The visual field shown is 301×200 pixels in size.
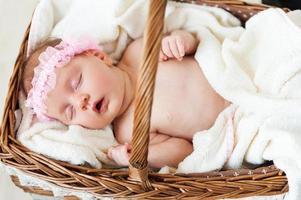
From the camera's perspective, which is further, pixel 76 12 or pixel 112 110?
pixel 76 12

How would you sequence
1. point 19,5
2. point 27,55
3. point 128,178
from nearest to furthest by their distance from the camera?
point 128,178 → point 27,55 → point 19,5

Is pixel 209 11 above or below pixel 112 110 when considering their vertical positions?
above

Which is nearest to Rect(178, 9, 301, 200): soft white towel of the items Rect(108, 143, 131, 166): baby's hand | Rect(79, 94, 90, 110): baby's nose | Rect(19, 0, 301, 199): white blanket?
Rect(19, 0, 301, 199): white blanket

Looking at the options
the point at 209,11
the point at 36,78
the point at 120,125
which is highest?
the point at 209,11

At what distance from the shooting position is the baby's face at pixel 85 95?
3.58ft

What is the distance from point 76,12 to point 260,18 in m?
0.43

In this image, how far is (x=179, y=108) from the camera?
3.71 ft

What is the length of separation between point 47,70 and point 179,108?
28 cm

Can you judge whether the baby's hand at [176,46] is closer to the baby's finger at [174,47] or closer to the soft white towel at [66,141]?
the baby's finger at [174,47]

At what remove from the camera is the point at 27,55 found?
1.19 m

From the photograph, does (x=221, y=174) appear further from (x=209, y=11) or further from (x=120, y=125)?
(x=209, y=11)

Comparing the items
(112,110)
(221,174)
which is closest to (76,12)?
(112,110)

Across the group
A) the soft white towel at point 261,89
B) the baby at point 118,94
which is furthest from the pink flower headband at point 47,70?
the soft white towel at point 261,89

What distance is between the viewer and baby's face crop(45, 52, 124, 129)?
109 centimetres
